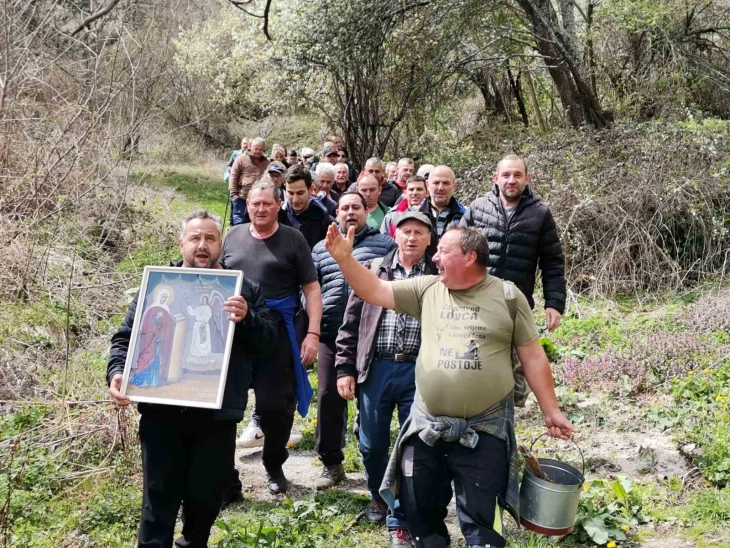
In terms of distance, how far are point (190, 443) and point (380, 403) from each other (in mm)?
1151

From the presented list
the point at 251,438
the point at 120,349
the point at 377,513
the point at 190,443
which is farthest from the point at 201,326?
the point at 251,438

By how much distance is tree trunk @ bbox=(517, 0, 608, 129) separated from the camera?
41.1 ft

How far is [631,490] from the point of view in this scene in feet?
14.3

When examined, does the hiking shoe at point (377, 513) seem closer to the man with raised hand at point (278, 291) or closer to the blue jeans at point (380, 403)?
the blue jeans at point (380, 403)

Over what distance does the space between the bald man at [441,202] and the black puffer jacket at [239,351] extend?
2388 millimetres

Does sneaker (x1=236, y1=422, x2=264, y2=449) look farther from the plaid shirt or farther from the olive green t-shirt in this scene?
the olive green t-shirt

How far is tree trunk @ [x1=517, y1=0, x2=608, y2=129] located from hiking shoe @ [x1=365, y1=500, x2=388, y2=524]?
1017 centimetres

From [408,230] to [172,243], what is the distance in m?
8.17

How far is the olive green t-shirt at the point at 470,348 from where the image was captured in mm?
3291

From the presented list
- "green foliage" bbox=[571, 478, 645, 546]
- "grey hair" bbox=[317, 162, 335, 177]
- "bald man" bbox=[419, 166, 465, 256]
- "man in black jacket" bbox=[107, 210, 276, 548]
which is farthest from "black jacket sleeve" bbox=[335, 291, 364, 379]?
"grey hair" bbox=[317, 162, 335, 177]

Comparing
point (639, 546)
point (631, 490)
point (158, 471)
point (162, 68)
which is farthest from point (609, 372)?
point (162, 68)

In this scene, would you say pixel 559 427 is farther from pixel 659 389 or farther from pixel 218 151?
pixel 218 151

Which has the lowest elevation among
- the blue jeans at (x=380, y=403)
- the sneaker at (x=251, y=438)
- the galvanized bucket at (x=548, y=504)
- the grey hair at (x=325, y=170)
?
the sneaker at (x=251, y=438)

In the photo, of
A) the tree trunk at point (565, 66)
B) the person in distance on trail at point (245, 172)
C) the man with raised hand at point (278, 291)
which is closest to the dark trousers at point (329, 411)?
the man with raised hand at point (278, 291)
